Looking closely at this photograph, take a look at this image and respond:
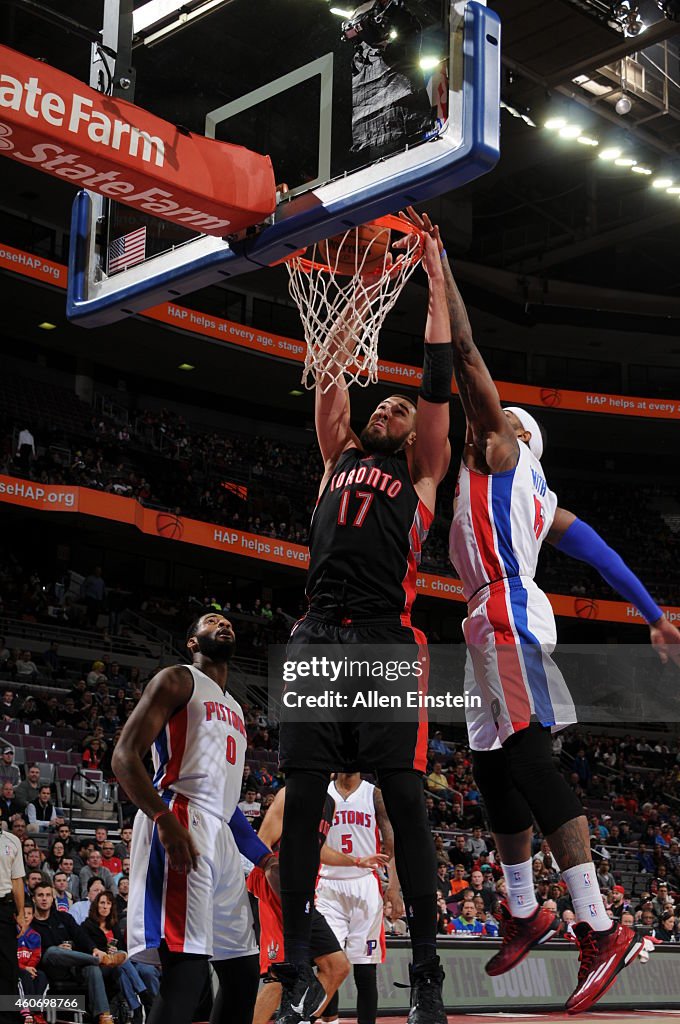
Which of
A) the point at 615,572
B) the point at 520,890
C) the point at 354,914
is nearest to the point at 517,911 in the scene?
the point at 520,890

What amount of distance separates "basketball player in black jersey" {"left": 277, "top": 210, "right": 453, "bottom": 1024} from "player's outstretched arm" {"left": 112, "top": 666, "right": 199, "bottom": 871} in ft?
2.88

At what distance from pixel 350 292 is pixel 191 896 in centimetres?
277

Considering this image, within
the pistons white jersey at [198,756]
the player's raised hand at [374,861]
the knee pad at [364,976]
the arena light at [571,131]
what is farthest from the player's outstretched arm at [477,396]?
the arena light at [571,131]

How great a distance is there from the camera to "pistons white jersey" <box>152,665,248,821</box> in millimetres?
5070

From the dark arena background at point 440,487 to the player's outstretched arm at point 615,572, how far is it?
18.2ft

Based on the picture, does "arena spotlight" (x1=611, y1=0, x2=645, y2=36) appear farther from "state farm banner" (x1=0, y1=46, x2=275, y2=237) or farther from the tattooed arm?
the tattooed arm

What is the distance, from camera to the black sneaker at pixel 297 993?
3.78m

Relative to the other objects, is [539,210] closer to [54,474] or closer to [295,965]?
[54,474]

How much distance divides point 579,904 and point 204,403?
81.1 feet

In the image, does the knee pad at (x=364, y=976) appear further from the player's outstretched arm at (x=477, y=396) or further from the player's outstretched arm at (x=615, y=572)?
the player's outstretched arm at (x=477, y=396)

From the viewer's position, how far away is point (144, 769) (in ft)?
15.9

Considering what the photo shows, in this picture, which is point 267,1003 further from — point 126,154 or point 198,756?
point 126,154

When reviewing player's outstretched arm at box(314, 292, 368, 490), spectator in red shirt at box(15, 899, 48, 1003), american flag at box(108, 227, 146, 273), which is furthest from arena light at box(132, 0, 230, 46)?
spectator in red shirt at box(15, 899, 48, 1003)

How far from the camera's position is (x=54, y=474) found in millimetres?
21188
